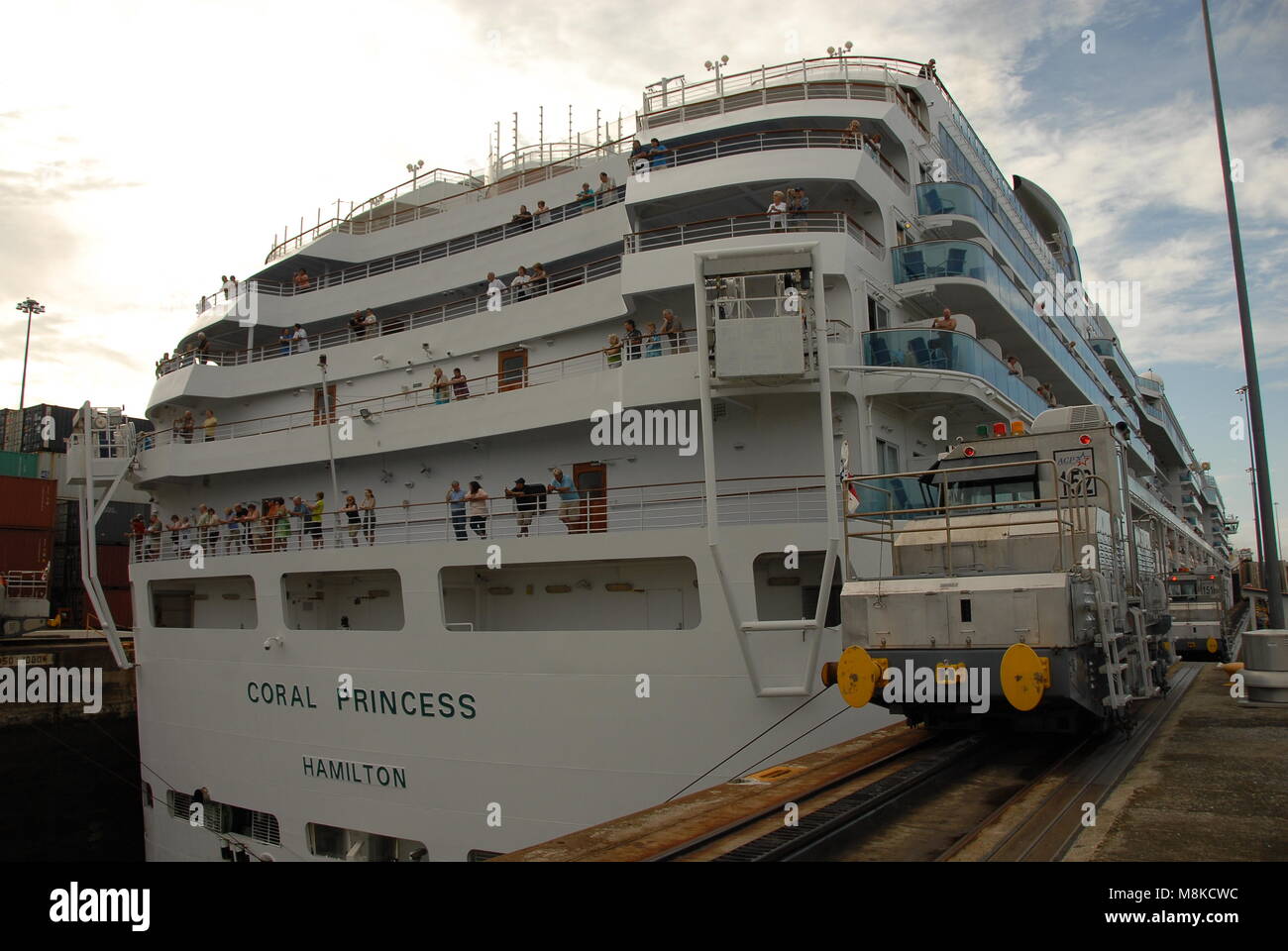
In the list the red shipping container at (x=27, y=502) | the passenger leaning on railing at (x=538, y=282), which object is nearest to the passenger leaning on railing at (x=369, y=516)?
the passenger leaning on railing at (x=538, y=282)

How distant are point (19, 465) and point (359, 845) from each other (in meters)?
34.0

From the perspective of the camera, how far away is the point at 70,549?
38531 mm

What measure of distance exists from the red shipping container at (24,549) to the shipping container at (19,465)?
629 cm

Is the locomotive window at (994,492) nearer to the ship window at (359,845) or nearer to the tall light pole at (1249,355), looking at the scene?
the tall light pole at (1249,355)

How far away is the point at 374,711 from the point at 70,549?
3169 cm

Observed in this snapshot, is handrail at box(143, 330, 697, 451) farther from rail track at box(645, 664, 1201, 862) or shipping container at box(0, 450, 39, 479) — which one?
shipping container at box(0, 450, 39, 479)

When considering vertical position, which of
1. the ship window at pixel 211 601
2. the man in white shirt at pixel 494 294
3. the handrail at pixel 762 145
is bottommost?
the ship window at pixel 211 601

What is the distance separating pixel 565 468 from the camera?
15781 mm

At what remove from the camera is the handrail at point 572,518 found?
1332cm

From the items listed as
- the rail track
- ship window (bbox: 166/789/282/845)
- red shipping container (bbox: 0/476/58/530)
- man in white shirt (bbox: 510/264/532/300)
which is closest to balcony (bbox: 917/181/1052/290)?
man in white shirt (bbox: 510/264/532/300)

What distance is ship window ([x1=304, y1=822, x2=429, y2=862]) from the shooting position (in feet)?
45.8
